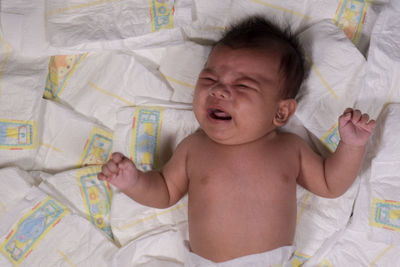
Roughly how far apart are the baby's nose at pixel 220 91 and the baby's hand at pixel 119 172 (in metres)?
0.37

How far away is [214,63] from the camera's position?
1552 mm

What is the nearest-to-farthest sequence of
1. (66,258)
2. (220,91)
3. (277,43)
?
(220,91)
(277,43)
(66,258)

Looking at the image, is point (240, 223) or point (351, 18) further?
point (351, 18)

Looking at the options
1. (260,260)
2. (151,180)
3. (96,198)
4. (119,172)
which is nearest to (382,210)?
(260,260)

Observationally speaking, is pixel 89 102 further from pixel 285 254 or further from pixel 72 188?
pixel 285 254

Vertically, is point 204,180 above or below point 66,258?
above

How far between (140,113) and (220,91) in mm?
455

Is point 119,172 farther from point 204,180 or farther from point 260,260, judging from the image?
point 260,260

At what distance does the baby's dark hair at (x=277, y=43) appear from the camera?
5.07 ft

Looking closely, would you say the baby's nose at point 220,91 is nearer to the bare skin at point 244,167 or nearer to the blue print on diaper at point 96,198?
the bare skin at point 244,167

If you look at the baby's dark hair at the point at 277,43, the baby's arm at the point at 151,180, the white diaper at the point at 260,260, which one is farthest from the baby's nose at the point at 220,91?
the white diaper at the point at 260,260

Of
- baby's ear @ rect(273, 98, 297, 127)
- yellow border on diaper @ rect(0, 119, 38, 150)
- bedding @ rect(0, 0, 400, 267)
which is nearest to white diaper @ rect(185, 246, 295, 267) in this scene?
bedding @ rect(0, 0, 400, 267)

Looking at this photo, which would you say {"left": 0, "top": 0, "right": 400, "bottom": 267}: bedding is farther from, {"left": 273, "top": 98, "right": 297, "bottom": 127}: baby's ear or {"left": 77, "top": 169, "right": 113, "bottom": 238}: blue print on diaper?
{"left": 273, "top": 98, "right": 297, "bottom": 127}: baby's ear

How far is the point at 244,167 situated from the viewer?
5.02 ft
